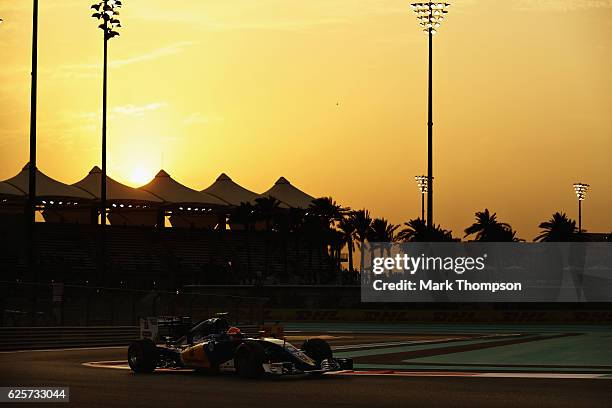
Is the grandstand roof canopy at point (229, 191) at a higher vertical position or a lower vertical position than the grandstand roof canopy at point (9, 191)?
higher

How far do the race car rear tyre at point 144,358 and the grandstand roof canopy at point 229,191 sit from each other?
96.9m

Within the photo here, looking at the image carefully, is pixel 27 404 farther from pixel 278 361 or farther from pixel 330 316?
pixel 330 316

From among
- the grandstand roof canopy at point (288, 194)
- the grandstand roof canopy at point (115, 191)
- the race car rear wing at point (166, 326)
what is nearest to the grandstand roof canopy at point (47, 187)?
the grandstand roof canopy at point (115, 191)

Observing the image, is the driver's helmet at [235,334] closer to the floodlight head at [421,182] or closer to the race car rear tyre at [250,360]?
the race car rear tyre at [250,360]

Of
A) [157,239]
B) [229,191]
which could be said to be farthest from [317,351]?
[229,191]

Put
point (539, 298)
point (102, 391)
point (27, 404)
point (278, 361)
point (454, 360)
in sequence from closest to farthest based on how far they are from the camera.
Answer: point (27, 404)
point (102, 391)
point (278, 361)
point (454, 360)
point (539, 298)

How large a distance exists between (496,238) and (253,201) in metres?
28.6

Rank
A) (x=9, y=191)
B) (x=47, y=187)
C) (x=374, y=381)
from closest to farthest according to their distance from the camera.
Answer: (x=374, y=381), (x=9, y=191), (x=47, y=187)

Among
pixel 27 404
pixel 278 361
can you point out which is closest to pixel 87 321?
pixel 278 361

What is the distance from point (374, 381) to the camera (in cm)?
2306

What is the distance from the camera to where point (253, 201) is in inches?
4966

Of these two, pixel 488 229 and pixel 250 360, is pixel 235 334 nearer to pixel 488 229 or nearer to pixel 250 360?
pixel 250 360

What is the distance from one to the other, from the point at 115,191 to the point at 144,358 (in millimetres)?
87289

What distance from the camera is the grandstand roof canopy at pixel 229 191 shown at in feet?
407
